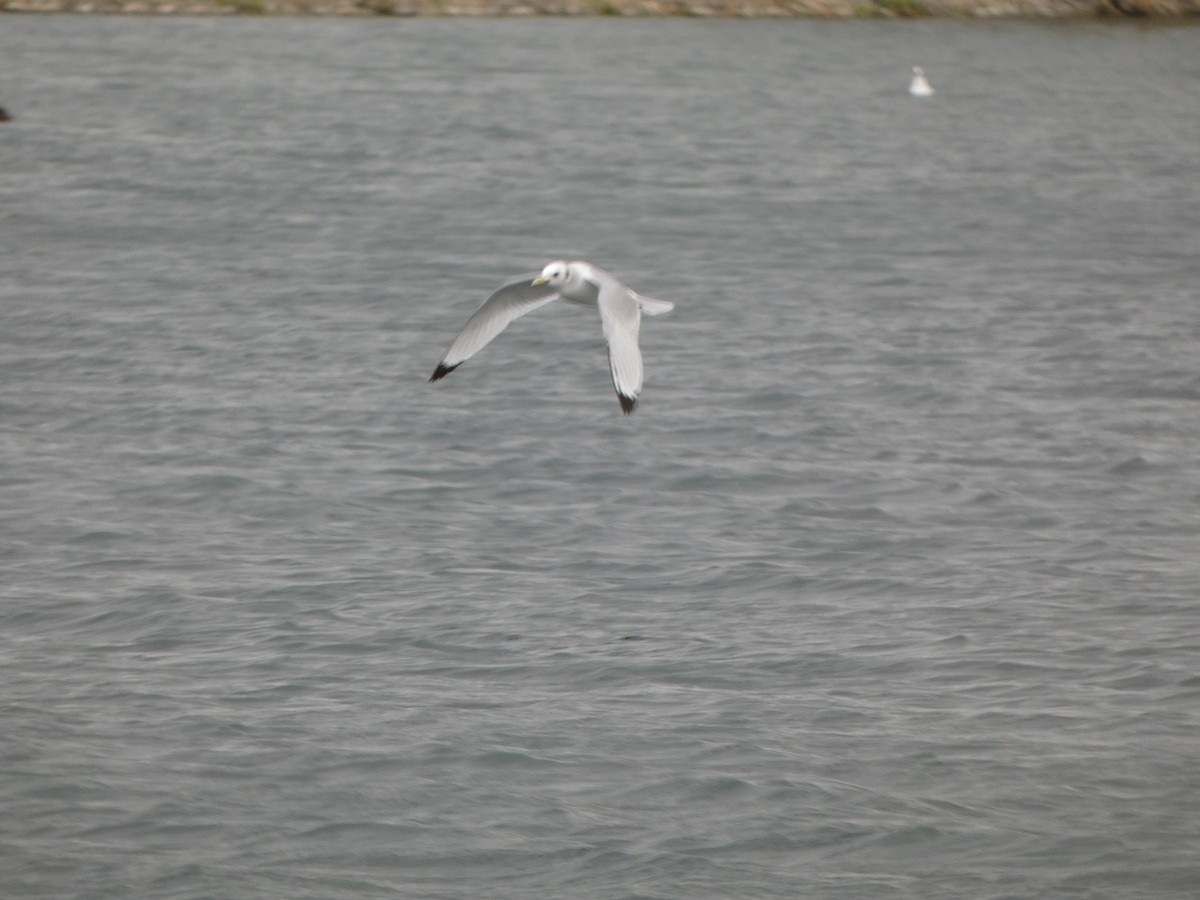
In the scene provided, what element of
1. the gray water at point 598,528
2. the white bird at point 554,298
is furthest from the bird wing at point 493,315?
the gray water at point 598,528

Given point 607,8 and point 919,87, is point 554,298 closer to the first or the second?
point 919,87

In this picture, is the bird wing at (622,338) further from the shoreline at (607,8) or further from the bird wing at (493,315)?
the shoreline at (607,8)

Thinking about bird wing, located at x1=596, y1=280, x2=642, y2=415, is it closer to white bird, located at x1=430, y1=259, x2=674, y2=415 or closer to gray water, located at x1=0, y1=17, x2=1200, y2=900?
white bird, located at x1=430, y1=259, x2=674, y2=415

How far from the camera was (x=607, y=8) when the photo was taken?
169 ft

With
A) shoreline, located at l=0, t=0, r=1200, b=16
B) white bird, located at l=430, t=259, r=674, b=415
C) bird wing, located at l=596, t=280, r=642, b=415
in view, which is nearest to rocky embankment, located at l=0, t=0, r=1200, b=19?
shoreline, located at l=0, t=0, r=1200, b=16

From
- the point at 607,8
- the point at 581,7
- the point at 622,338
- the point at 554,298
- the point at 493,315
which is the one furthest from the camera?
the point at 581,7

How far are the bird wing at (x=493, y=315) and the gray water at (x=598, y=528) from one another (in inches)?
74.9

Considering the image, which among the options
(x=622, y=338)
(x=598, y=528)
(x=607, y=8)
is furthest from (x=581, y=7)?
(x=622, y=338)

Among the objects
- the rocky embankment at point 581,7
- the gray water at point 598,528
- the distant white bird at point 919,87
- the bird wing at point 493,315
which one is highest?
the rocky embankment at point 581,7

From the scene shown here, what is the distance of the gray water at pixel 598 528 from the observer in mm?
11602

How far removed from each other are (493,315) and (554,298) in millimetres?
565

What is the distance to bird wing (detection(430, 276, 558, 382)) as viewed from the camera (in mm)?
14258

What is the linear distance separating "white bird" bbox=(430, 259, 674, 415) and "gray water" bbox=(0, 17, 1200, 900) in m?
1.98

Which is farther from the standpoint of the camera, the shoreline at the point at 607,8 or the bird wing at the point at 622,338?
the shoreline at the point at 607,8
